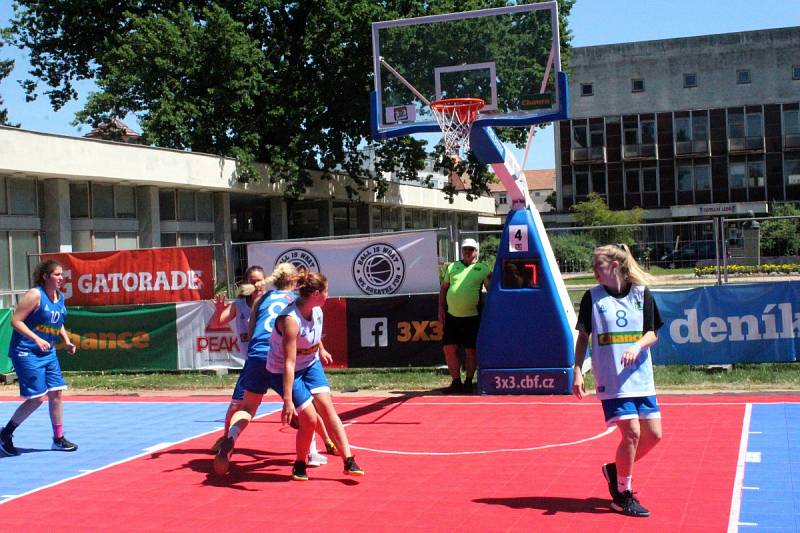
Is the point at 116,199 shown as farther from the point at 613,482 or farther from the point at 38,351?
the point at 613,482

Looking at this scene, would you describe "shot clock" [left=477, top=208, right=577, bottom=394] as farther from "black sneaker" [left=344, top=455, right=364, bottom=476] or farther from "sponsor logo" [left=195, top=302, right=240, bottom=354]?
"sponsor logo" [left=195, top=302, right=240, bottom=354]

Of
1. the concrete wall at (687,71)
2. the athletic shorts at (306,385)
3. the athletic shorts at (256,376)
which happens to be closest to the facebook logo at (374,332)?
the athletic shorts at (256,376)

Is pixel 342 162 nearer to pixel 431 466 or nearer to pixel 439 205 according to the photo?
pixel 439 205

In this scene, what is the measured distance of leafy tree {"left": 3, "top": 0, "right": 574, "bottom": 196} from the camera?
34.7 metres

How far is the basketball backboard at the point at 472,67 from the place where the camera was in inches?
554

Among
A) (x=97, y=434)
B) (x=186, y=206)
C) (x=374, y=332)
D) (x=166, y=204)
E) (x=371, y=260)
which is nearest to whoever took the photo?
(x=97, y=434)

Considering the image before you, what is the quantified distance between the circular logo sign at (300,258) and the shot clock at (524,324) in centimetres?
450

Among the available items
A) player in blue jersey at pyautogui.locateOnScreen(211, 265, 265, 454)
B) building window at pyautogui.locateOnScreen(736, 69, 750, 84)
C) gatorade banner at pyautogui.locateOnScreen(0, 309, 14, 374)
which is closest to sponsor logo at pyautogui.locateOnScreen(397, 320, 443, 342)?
player in blue jersey at pyautogui.locateOnScreen(211, 265, 265, 454)

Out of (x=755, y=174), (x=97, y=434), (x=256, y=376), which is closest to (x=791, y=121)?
(x=755, y=174)

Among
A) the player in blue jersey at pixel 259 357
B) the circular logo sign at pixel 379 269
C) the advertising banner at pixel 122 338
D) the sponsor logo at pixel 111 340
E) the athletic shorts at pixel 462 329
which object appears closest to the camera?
the player in blue jersey at pixel 259 357

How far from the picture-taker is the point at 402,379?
16.5 m

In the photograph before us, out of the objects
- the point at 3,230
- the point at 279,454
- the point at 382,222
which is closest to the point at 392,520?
the point at 279,454

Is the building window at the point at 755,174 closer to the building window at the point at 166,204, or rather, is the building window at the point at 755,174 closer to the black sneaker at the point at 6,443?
the building window at the point at 166,204

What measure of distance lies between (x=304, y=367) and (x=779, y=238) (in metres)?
12.1
